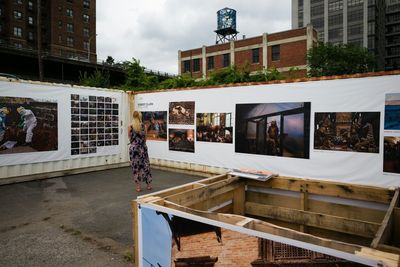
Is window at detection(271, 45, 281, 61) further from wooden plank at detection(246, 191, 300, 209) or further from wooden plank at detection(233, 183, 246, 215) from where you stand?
A: wooden plank at detection(233, 183, 246, 215)

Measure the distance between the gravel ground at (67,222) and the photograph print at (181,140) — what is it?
143cm

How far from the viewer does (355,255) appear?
5.13 ft

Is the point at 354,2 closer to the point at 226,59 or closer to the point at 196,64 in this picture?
the point at 226,59

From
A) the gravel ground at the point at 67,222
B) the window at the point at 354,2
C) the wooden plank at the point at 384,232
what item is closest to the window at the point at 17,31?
the gravel ground at the point at 67,222

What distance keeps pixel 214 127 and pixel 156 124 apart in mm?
2647

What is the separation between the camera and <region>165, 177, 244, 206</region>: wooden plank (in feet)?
9.72

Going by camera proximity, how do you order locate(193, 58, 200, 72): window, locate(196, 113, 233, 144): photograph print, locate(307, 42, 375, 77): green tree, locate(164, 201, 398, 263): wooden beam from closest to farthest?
locate(164, 201, 398, 263): wooden beam < locate(196, 113, 233, 144): photograph print < locate(307, 42, 375, 77): green tree < locate(193, 58, 200, 72): window

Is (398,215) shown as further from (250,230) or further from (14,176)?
(14,176)

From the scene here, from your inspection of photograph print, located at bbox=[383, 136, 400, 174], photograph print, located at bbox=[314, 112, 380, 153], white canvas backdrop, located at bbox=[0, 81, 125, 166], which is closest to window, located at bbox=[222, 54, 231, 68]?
white canvas backdrop, located at bbox=[0, 81, 125, 166]

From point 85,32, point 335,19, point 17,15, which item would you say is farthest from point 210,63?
point 17,15

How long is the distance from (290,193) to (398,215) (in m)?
1.44

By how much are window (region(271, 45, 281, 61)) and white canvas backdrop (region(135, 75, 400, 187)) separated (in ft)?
109

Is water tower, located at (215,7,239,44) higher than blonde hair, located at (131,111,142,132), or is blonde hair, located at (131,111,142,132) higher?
water tower, located at (215,7,239,44)

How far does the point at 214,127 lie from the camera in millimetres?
9164
